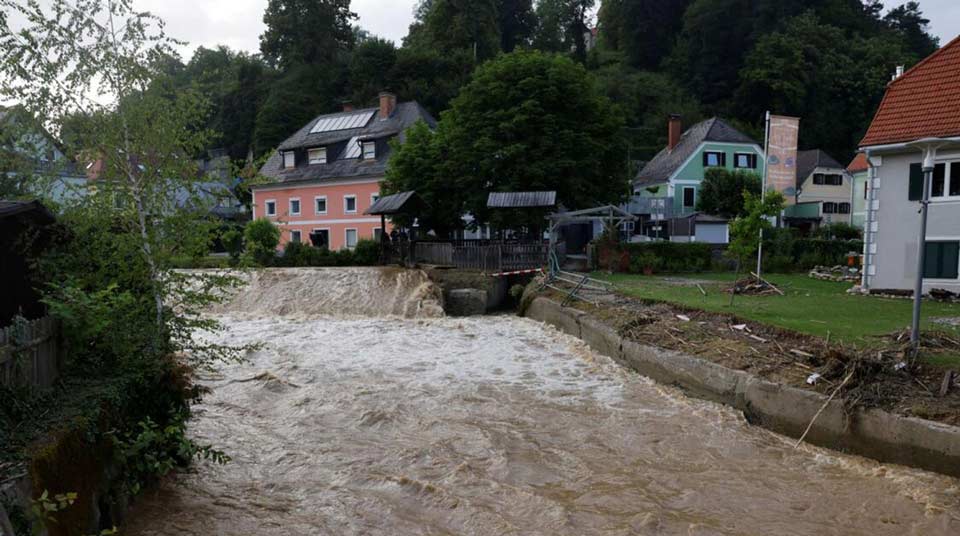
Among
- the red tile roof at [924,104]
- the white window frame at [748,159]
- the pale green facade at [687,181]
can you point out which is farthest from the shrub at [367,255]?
the white window frame at [748,159]

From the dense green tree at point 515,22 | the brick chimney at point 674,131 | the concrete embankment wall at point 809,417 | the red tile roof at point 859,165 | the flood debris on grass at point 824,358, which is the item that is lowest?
the concrete embankment wall at point 809,417

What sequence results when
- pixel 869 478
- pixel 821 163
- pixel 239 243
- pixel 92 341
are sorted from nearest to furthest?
pixel 92 341 < pixel 869 478 < pixel 239 243 < pixel 821 163

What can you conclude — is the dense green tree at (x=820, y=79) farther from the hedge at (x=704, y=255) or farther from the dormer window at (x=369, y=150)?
the dormer window at (x=369, y=150)

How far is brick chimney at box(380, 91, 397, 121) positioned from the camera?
143 ft

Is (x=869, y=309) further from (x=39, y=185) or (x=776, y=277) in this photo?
(x=39, y=185)

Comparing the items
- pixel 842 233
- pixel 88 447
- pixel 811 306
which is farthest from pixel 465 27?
pixel 88 447

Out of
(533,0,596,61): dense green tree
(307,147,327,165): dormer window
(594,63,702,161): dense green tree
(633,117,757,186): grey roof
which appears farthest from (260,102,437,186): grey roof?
(533,0,596,61): dense green tree

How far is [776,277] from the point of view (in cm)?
2464

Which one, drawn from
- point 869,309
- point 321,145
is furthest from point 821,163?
point 869,309

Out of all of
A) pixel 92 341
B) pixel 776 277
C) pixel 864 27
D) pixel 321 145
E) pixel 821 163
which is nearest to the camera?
pixel 92 341

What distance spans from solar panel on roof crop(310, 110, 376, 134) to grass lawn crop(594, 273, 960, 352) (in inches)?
1092

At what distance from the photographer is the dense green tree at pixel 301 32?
2494 inches

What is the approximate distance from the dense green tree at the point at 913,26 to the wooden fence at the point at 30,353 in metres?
83.3

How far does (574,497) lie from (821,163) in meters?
52.1
